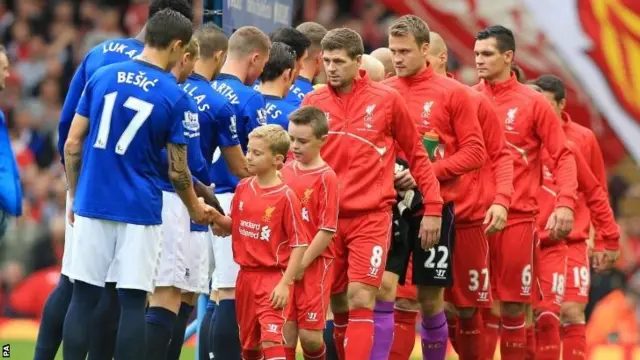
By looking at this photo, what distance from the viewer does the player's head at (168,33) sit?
29.3 ft

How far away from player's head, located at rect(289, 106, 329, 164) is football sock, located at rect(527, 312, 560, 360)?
3662 mm

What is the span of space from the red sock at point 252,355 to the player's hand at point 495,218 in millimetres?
2131

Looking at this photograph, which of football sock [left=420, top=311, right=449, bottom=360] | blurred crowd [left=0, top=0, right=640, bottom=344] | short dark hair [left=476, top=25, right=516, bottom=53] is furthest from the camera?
blurred crowd [left=0, top=0, right=640, bottom=344]

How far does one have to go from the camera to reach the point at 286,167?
9.78 m

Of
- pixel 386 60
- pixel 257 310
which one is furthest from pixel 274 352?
pixel 386 60

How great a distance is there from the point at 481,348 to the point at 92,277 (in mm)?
3541

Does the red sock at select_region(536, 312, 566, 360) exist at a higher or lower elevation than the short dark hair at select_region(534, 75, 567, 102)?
lower

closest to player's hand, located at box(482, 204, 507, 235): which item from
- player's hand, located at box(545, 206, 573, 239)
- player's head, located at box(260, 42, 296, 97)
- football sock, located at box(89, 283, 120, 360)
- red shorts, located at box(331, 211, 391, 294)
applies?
player's hand, located at box(545, 206, 573, 239)

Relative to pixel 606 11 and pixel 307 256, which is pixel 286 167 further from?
pixel 606 11

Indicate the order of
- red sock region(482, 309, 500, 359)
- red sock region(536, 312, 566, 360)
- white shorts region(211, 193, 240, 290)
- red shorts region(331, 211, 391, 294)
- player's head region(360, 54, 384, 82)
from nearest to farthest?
Result: red shorts region(331, 211, 391, 294) < white shorts region(211, 193, 240, 290) < player's head region(360, 54, 384, 82) < red sock region(482, 309, 500, 359) < red sock region(536, 312, 566, 360)

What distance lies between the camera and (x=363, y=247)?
32.1 feet

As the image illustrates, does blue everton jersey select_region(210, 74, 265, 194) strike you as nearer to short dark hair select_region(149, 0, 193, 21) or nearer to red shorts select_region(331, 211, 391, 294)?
short dark hair select_region(149, 0, 193, 21)

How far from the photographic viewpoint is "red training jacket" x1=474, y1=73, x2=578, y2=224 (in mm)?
11609

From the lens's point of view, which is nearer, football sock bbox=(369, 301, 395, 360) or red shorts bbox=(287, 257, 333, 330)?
red shorts bbox=(287, 257, 333, 330)
